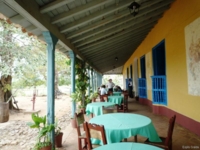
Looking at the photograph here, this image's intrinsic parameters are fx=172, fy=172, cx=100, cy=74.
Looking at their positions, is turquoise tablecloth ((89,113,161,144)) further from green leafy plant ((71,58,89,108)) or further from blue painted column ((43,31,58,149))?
green leafy plant ((71,58,89,108))

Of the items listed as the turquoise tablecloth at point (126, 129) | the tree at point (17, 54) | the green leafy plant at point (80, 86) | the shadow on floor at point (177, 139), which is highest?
the tree at point (17, 54)

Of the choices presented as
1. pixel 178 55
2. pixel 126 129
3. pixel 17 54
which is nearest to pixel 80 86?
pixel 17 54

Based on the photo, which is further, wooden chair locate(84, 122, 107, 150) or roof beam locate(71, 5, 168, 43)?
roof beam locate(71, 5, 168, 43)

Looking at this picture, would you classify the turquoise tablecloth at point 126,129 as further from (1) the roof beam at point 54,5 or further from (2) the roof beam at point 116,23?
(2) the roof beam at point 116,23

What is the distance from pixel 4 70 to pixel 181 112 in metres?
6.25

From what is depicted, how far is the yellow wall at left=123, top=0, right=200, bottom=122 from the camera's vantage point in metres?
3.84

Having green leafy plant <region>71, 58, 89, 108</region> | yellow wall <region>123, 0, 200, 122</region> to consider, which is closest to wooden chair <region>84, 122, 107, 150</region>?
yellow wall <region>123, 0, 200, 122</region>

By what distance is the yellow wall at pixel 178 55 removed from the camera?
3843 millimetres

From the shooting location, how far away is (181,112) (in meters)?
4.51

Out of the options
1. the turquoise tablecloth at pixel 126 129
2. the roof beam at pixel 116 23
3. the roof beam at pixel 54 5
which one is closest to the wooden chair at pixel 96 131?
the turquoise tablecloth at pixel 126 129

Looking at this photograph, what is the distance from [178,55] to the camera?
4.59m

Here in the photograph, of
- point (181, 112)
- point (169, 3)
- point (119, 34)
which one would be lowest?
point (181, 112)

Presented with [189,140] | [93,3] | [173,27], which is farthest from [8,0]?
[173,27]

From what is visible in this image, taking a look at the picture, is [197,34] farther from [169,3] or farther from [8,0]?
[8,0]
